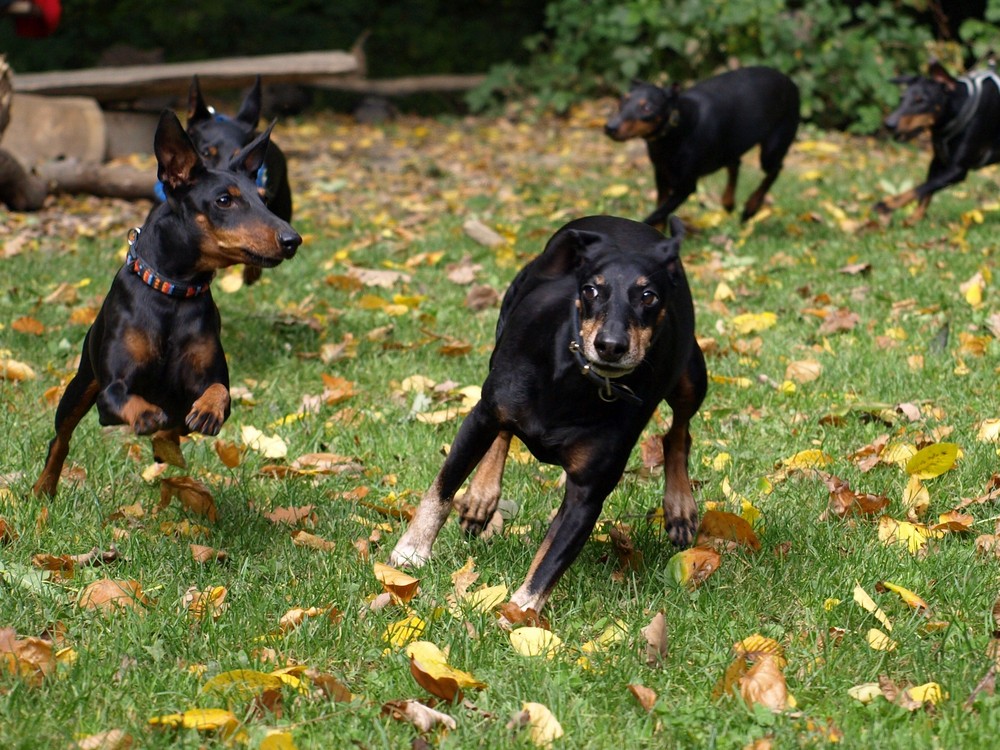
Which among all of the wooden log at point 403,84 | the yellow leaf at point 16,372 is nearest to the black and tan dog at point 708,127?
the yellow leaf at point 16,372

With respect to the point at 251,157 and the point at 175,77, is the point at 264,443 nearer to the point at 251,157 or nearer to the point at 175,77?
the point at 251,157

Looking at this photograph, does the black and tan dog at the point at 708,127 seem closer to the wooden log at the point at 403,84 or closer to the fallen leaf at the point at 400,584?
the fallen leaf at the point at 400,584

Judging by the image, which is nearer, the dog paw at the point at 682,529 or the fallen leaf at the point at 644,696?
the fallen leaf at the point at 644,696

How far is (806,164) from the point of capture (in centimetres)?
1123

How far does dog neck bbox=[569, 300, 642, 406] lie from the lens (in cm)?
318

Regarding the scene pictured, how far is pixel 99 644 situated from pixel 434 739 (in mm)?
901

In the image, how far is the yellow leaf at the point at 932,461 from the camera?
3988 mm

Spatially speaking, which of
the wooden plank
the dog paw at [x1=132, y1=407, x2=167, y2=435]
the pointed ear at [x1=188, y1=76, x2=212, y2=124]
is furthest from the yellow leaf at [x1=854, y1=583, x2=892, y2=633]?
the wooden plank

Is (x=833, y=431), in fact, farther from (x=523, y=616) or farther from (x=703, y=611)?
(x=523, y=616)

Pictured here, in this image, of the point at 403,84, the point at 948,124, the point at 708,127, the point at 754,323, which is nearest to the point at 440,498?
the point at 754,323

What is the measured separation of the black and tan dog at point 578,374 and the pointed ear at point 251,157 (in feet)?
3.46

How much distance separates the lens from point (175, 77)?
11.8 m

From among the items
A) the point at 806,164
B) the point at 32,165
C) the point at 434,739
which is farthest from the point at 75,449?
the point at 806,164

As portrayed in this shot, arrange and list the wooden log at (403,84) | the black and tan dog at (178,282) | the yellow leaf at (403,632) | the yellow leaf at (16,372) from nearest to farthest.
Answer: the yellow leaf at (403,632), the black and tan dog at (178,282), the yellow leaf at (16,372), the wooden log at (403,84)
